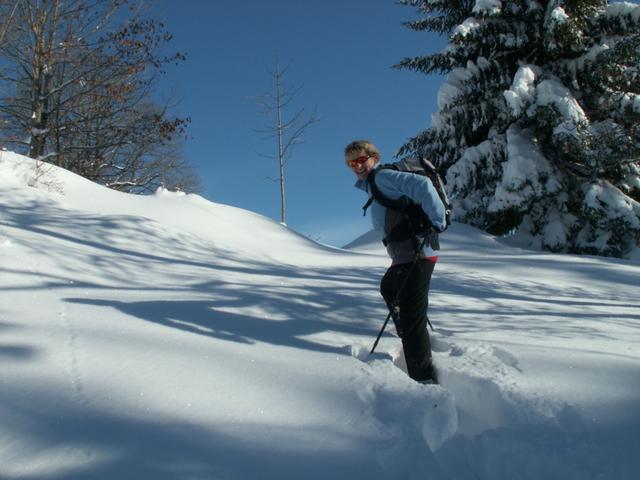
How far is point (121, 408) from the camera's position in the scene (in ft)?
6.53

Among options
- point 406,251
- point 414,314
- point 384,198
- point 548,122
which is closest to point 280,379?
point 414,314

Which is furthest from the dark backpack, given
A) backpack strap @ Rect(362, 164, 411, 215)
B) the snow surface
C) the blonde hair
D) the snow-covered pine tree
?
the snow-covered pine tree

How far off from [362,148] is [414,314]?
3.83ft

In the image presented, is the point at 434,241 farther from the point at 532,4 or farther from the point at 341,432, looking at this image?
the point at 532,4

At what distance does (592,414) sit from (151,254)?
188 inches

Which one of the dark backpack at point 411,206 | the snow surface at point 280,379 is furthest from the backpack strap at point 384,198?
the snow surface at point 280,379

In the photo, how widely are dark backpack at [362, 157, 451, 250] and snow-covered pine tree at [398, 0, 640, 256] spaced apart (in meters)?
7.90

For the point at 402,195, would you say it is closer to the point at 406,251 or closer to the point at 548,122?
the point at 406,251

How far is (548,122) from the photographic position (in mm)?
10047

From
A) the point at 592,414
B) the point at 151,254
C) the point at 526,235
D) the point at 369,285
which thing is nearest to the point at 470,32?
the point at 526,235

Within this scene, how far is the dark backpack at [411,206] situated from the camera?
9.43ft

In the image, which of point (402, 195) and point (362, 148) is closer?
point (402, 195)

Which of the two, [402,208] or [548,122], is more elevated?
[548,122]

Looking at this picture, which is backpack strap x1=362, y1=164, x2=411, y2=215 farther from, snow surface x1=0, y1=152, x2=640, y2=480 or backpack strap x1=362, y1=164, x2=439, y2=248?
snow surface x1=0, y1=152, x2=640, y2=480
